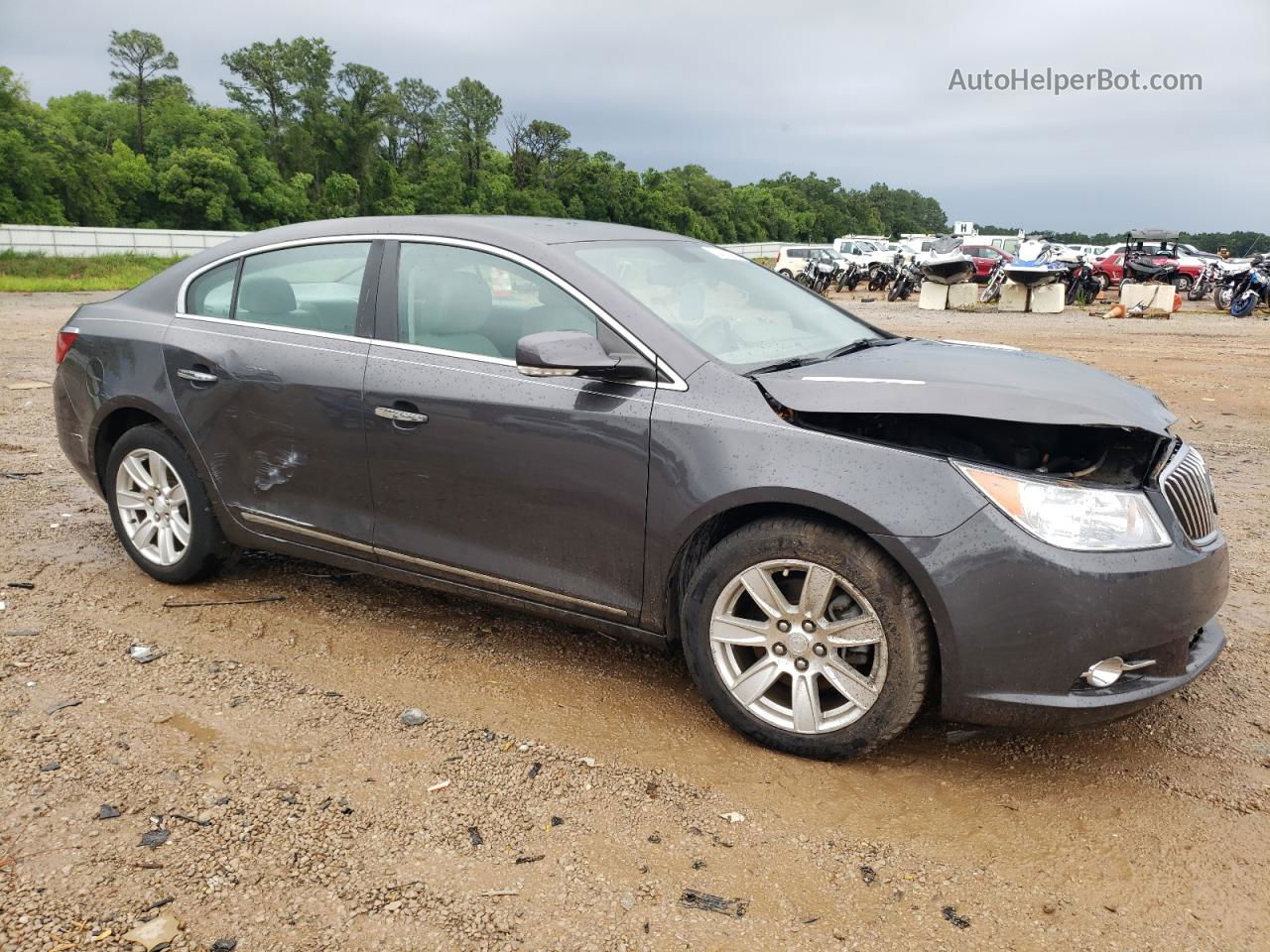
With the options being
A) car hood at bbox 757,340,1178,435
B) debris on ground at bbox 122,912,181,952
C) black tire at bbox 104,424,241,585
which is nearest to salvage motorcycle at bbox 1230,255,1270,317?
car hood at bbox 757,340,1178,435

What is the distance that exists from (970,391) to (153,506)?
3.61m

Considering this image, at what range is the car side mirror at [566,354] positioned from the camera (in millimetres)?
3186

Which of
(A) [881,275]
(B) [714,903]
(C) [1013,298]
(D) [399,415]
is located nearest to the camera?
(B) [714,903]

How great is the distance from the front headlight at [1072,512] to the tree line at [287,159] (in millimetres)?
56440

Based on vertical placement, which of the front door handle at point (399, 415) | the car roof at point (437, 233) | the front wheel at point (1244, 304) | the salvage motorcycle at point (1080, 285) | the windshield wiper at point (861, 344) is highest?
the salvage motorcycle at point (1080, 285)

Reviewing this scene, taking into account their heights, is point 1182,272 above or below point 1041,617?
above

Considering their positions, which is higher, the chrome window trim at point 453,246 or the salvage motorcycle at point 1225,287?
the salvage motorcycle at point 1225,287

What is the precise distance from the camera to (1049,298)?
23609mm

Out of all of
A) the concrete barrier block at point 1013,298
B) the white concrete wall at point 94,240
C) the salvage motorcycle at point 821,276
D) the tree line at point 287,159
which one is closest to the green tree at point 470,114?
the tree line at point 287,159

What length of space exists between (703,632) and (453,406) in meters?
1.20

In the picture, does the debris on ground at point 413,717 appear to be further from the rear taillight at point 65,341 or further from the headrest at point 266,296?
the rear taillight at point 65,341

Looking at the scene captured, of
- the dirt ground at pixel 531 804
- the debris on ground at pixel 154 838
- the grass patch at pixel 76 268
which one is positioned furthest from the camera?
the grass patch at pixel 76 268

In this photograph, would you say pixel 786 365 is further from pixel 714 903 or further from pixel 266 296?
pixel 266 296

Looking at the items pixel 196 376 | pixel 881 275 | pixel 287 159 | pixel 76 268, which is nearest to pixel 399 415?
pixel 196 376
